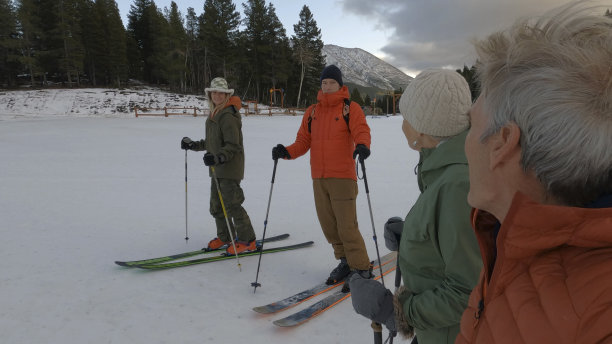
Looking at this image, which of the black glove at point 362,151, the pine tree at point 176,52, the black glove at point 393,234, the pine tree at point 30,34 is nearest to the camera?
the black glove at point 393,234

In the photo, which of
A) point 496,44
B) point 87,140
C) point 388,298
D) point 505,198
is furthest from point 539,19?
point 87,140

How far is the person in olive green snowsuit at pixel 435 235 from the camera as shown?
1226 millimetres

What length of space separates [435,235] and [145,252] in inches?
162

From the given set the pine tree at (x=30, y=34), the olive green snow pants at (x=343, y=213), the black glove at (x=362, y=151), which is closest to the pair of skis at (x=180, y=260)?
the olive green snow pants at (x=343, y=213)

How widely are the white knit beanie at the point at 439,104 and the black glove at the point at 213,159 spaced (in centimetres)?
254

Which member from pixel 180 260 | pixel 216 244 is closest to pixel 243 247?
pixel 216 244

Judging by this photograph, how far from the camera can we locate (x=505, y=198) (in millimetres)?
758

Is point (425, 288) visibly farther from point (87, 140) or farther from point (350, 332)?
point (87, 140)

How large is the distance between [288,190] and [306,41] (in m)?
44.6

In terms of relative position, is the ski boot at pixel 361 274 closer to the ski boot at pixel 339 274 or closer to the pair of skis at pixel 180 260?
the ski boot at pixel 339 274

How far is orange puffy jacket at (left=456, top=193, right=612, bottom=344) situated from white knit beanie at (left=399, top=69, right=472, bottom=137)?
883mm

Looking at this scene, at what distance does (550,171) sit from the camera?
0.63 m

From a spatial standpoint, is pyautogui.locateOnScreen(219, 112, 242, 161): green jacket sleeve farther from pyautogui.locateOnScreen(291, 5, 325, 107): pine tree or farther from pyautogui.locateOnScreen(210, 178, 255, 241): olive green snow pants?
pyautogui.locateOnScreen(291, 5, 325, 107): pine tree

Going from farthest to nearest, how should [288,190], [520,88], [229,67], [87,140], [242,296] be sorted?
[229,67]
[87,140]
[288,190]
[242,296]
[520,88]
